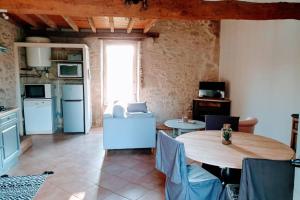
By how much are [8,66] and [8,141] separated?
2.04 meters

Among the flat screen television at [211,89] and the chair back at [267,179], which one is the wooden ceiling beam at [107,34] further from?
the chair back at [267,179]

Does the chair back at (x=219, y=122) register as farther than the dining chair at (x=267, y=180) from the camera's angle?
Yes

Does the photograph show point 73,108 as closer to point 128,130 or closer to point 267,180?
point 128,130

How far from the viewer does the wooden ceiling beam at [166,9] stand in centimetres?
252

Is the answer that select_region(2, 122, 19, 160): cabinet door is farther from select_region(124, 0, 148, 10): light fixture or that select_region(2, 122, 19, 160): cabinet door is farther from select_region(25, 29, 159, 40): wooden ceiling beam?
select_region(25, 29, 159, 40): wooden ceiling beam

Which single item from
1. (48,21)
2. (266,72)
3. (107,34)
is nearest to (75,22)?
(48,21)

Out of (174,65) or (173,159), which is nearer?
(173,159)

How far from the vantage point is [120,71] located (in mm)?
6418

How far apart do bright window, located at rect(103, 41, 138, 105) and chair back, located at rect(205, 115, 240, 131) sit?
356cm

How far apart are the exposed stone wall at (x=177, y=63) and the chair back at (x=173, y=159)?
4.21m

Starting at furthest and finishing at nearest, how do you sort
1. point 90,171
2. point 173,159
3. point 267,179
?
point 90,171, point 173,159, point 267,179

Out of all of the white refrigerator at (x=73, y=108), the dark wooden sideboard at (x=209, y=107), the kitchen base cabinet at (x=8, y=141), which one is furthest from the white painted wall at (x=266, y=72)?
the kitchen base cabinet at (x=8, y=141)

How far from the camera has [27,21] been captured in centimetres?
511

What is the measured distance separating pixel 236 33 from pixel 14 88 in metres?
5.22
